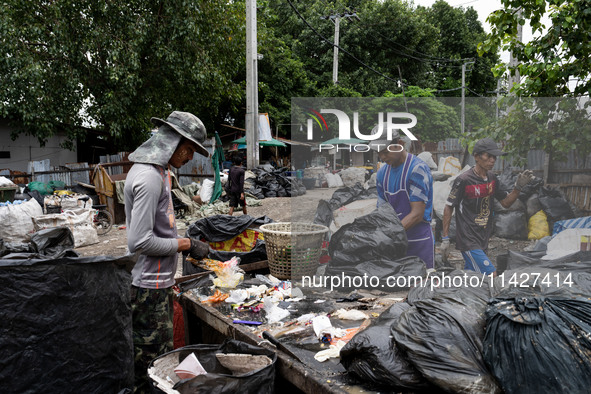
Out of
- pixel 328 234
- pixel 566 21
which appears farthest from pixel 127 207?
pixel 566 21

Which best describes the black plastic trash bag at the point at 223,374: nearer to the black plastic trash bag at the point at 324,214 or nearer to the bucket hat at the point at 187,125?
the bucket hat at the point at 187,125

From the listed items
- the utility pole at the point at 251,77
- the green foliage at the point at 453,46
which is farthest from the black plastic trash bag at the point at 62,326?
the green foliage at the point at 453,46

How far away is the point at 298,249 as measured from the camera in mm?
3814

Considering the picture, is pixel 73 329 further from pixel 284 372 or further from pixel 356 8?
pixel 356 8

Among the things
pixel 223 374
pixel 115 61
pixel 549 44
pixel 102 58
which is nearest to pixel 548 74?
pixel 549 44

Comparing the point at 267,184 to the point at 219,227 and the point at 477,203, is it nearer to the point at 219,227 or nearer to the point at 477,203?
the point at 219,227

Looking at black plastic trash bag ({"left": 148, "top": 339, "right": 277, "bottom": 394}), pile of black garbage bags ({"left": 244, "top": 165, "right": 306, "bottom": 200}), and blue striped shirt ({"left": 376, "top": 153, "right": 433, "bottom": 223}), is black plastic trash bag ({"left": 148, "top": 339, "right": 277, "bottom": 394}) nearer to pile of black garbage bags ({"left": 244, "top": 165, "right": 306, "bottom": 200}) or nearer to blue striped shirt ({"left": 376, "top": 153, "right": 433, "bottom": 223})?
blue striped shirt ({"left": 376, "top": 153, "right": 433, "bottom": 223})

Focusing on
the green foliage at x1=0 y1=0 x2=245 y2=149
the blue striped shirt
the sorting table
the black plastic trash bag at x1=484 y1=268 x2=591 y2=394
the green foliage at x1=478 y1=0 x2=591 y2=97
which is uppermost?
the green foliage at x1=0 y1=0 x2=245 y2=149

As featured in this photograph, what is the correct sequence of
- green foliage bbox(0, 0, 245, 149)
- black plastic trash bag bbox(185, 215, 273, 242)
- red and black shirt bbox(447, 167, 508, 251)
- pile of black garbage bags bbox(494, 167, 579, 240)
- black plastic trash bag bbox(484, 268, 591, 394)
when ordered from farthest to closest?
green foliage bbox(0, 0, 245, 149), black plastic trash bag bbox(185, 215, 273, 242), red and black shirt bbox(447, 167, 508, 251), pile of black garbage bags bbox(494, 167, 579, 240), black plastic trash bag bbox(484, 268, 591, 394)

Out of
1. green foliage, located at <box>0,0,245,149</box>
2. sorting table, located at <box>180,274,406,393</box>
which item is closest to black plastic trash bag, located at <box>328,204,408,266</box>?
sorting table, located at <box>180,274,406,393</box>

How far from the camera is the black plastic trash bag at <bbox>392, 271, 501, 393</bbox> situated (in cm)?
188

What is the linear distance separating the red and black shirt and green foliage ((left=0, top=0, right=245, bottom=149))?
34.1ft

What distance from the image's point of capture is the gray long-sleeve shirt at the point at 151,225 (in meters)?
2.47

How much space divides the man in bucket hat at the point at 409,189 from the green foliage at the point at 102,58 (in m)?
9.94
